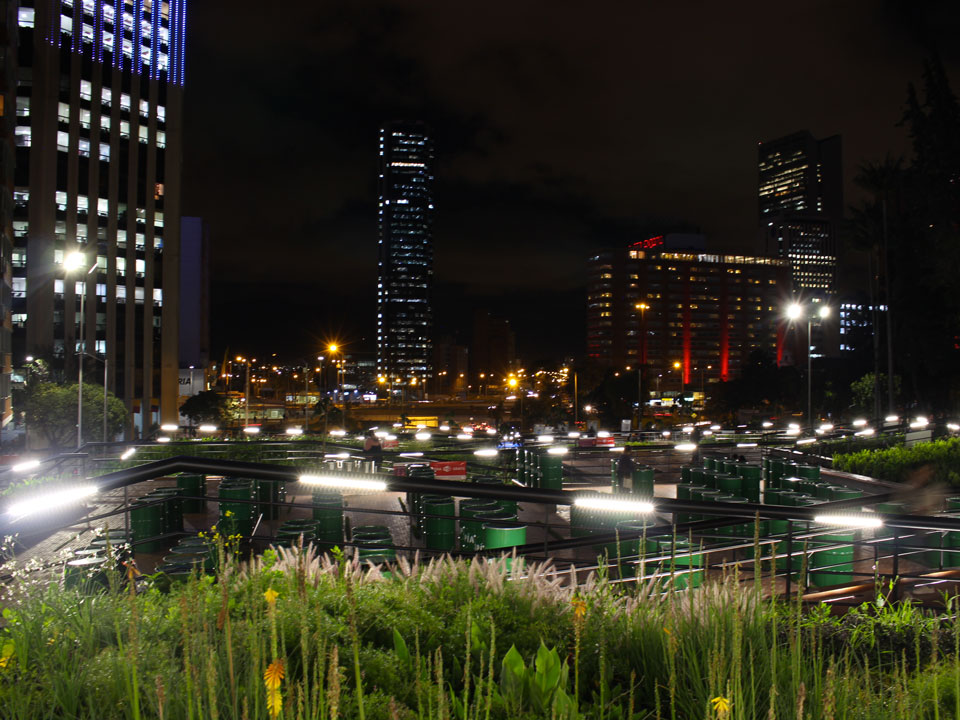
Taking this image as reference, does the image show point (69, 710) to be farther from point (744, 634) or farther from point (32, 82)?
point (32, 82)

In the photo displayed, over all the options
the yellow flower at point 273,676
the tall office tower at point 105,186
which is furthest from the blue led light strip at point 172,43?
the yellow flower at point 273,676

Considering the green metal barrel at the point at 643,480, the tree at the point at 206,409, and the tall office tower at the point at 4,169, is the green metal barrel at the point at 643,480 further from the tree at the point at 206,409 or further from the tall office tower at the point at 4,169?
the tree at the point at 206,409

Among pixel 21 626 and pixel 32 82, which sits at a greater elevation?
pixel 32 82

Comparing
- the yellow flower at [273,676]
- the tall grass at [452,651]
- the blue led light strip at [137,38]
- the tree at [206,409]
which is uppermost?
the blue led light strip at [137,38]

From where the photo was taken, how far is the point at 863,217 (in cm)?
3186

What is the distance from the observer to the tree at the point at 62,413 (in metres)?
35.1

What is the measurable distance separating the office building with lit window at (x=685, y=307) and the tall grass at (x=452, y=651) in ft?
555

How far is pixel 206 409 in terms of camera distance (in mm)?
64500

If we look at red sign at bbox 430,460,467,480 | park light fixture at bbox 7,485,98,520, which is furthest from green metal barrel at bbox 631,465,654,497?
park light fixture at bbox 7,485,98,520

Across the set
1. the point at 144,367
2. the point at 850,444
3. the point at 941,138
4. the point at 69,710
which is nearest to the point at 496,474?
the point at 850,444

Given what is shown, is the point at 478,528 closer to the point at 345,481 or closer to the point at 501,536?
the point at 501,536

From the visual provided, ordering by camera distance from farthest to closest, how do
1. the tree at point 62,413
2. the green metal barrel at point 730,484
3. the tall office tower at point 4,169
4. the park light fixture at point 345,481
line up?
1. the tall office tower at point 4,169
2. the tree at point 62,413
3. the green metal barrel at point 730,484
4. the park light fixture at point 345,481

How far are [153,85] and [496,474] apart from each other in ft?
230

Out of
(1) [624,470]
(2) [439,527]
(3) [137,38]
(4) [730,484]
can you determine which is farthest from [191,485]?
(3) [137,38]
